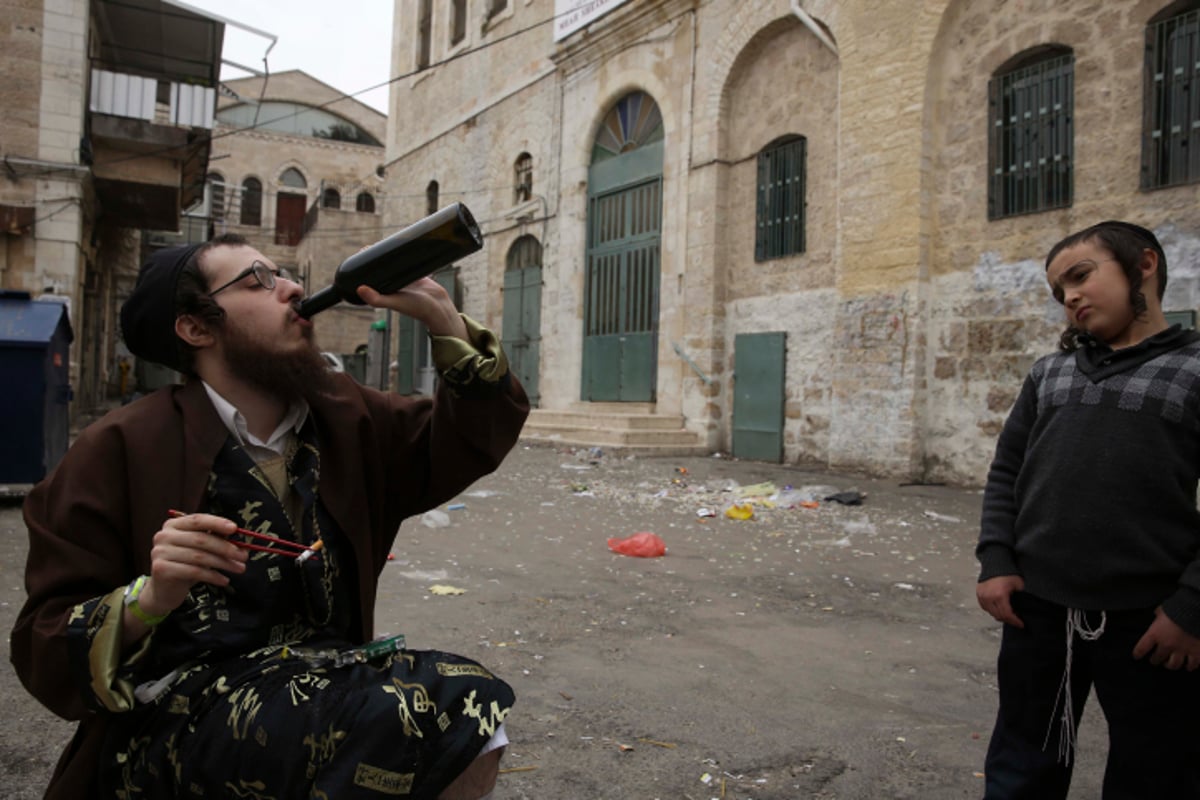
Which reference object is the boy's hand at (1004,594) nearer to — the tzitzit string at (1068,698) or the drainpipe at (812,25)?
the tzitzit string at (1068,698)

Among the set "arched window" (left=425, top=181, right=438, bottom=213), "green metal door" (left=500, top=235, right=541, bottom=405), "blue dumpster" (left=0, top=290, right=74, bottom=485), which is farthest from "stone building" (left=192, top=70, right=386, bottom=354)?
"blue dumpster" (left=0, top=290, right=74, bottom=485)

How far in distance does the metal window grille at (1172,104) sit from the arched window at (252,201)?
35.1 metres

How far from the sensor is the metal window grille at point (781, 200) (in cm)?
1153

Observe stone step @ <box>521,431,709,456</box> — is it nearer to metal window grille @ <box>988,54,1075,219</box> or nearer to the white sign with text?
metal window grille @ <box>988,54,1075,219</box>

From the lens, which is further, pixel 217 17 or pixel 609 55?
pixel 609 55

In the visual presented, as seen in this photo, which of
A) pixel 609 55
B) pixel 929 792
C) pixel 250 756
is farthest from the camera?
pixel 609 55

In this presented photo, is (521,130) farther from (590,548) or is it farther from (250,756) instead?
(250,756)

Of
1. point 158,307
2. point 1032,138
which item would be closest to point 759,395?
point 1032,138

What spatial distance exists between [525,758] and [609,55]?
1435 cm

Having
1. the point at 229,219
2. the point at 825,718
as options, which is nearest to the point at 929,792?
the point at 825,718

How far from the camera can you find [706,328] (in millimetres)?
12680

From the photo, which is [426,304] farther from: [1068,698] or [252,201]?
[252,201]

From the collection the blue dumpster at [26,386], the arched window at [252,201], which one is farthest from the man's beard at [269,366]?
the arched window at [252,201]

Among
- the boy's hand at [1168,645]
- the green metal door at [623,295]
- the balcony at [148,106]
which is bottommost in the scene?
the boy's hand at [1168,645]
